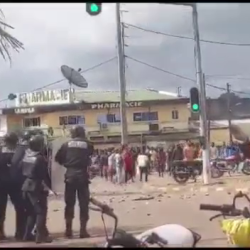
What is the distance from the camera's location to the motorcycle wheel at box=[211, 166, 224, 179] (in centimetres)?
576

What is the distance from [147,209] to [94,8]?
2.05 m

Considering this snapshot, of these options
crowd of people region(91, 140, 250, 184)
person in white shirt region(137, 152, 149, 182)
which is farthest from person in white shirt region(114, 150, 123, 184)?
person in white shirt region(137, 152, 149, 182)

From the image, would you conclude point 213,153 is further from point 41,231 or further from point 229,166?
point 41,231

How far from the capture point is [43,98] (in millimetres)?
4797

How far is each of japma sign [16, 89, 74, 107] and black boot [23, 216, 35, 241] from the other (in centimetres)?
109

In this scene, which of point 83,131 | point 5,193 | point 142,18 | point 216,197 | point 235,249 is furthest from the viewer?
point 216,197

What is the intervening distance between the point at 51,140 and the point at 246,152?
1485mm

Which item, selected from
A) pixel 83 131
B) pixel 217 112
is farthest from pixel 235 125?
pixel 83 131

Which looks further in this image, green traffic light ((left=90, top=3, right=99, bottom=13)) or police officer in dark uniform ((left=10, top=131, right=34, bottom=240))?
police officer in dark uniform ((left=10, top=131, right=34, bottom=240))

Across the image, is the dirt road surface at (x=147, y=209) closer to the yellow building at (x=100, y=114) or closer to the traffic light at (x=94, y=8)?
the yellow building at (x=100, y=114)

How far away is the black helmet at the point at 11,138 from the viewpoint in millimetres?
Answer: 4957

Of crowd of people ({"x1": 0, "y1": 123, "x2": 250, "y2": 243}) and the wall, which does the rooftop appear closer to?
the wall

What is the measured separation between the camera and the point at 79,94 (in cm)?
483

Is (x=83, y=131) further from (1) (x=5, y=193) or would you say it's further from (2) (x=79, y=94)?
(1) (x=5, y=193)
